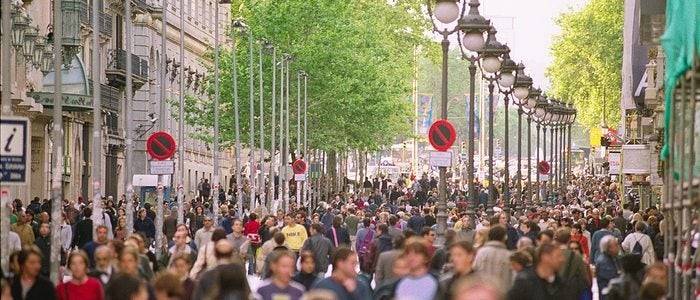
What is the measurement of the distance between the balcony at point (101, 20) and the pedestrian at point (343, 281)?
49.9 metres

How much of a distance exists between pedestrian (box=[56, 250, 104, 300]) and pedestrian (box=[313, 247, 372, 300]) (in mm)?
1950

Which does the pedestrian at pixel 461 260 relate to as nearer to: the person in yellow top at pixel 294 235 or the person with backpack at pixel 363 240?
the person in yellow top at pixel 294 235

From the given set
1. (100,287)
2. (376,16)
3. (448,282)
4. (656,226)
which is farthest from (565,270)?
(376,16)

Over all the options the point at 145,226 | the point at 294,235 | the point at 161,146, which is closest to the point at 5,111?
the point at 294,235

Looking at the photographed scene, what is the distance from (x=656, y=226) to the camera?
3775 cm

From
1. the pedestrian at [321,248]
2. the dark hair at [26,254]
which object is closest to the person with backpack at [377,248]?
the pedestrian at [321,248]

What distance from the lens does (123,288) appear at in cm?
1591

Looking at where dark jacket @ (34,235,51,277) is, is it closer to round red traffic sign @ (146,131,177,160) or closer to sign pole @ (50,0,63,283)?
sign pole @ (50,0,63,283)

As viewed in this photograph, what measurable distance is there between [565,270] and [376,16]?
93022mm

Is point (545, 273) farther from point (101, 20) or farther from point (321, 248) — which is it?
point (101, 20)

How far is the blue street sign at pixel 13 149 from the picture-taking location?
71.3 ft

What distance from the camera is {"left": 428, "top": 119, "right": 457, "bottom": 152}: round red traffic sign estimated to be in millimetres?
34162

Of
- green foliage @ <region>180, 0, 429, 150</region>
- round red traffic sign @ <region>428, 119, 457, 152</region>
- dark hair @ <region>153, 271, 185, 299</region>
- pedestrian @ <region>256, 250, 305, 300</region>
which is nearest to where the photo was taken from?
dark hair @ <region>153, 271, 185, 299</region>

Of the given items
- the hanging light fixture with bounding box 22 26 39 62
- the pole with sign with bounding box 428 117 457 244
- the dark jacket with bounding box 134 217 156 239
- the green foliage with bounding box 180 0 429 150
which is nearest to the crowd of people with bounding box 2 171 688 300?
the pole with sign with bounding box 428 117 457 244
